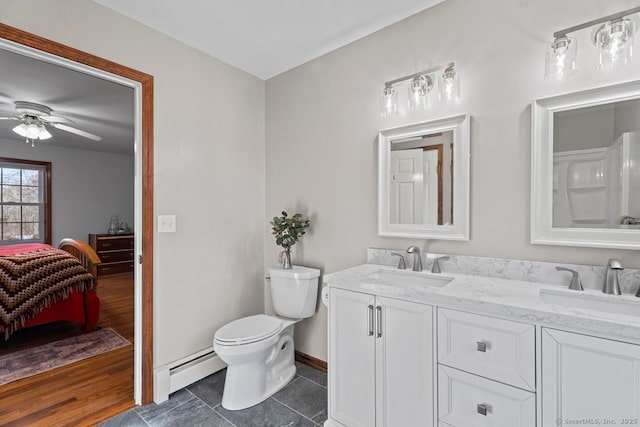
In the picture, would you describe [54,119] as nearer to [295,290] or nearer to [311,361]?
[295,290]

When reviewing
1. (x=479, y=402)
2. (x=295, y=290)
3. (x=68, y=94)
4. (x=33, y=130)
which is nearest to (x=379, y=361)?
(x=479, y=402)

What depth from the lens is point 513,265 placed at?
1.59 meters

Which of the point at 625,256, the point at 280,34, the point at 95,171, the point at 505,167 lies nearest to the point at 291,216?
the point at 280,34

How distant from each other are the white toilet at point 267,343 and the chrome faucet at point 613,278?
1.59 metres

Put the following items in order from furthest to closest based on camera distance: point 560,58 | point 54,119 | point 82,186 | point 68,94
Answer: point 82,186 → point 54,119 → point 68,94 → point 560,58

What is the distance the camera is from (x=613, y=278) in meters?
1.31

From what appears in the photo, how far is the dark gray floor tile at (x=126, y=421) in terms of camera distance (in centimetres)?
180

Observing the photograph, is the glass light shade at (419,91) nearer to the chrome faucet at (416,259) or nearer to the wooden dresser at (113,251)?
the chrome faucet at (416,259)

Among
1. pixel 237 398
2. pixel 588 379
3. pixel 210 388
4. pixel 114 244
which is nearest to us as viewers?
pixel 588 379

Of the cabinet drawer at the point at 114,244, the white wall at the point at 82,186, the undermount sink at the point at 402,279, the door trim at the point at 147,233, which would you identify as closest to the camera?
the undermount sink at the point at 402,279

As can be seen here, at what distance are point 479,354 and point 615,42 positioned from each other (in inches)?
54.7

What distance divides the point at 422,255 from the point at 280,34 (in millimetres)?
1694

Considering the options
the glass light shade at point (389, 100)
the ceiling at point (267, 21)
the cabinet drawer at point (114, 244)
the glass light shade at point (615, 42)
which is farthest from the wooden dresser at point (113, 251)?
the glass light shade at point (615, 42)

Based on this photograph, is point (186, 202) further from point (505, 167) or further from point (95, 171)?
point (95, 171)
